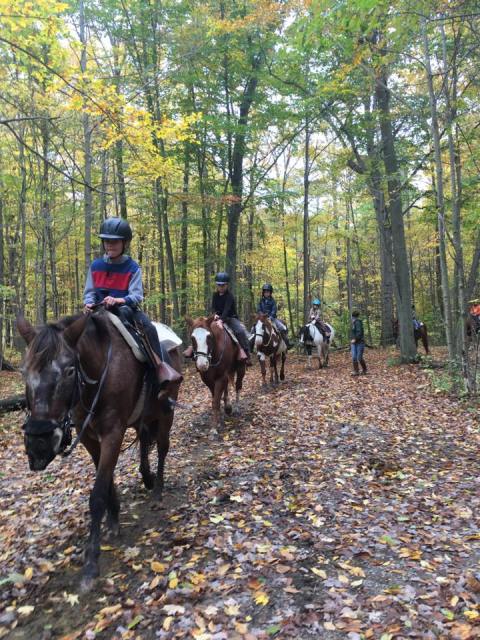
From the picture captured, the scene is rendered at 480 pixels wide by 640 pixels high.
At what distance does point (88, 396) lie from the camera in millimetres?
4070

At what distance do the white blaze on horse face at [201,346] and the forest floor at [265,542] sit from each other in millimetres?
1500

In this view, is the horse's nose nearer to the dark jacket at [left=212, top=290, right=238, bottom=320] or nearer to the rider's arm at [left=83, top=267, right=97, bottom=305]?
the dark jacket at [left=212, top=290, right=238, bottom=320]

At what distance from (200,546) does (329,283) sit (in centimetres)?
3507

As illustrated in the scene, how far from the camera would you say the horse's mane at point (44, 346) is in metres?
3.40

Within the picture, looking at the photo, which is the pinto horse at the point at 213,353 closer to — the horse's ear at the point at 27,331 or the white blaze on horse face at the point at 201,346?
the white blaze on horse face at the point at 201,346

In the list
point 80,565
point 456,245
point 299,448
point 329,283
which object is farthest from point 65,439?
point 329,283

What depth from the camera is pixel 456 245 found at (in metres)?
10.5

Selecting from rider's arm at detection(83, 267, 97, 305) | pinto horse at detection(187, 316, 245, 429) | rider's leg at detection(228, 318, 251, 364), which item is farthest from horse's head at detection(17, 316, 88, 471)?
rider's leg at detection(228, 318, 251, 364)

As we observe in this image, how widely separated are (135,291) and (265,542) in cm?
Result: 309

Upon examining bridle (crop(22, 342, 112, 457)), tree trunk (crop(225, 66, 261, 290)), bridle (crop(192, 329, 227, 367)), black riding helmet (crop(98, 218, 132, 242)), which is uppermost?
tree trunk (crop(225, 66, 261, 290))

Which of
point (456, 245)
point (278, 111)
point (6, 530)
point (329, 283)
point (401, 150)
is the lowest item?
point (6, 530)

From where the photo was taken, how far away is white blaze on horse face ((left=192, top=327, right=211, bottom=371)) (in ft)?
26.8

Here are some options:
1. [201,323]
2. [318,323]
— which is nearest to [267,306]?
[318,323]

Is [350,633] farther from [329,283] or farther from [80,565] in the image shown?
[329,283]
